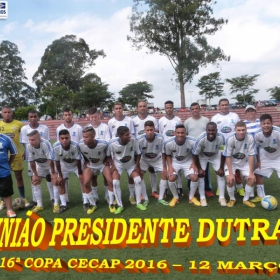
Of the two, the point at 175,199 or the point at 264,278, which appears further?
the point at 175,199

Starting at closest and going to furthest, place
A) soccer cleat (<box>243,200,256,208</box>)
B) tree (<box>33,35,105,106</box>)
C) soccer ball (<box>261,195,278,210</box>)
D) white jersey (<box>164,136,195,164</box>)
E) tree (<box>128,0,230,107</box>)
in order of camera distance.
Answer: soccer ball (<box>261,195,278,210</box>) → soccer cleat (<box>243,200,256,208</box>) → white jersey (<box>164,136,195,164</box>) → tree (<box>128,0,230,107</box>) → tree (<box>33,35,105,106</box>)

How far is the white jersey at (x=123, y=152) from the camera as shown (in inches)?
213

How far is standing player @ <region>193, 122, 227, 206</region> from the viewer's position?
17.4 feet

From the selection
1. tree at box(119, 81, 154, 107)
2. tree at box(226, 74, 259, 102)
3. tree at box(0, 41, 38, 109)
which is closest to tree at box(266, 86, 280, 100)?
tree at box(226, 74, 259, 102)

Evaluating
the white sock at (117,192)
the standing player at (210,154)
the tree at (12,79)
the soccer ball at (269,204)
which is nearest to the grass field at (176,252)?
A: the soccer ball at (269,204)

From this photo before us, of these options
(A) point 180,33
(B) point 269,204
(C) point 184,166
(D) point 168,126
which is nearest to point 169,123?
(D) point 168,126

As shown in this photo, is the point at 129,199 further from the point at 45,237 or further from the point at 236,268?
the point at 236,268

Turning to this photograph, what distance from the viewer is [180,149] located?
18.1ft

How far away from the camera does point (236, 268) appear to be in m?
3.21

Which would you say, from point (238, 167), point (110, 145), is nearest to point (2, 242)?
point (110, 145)

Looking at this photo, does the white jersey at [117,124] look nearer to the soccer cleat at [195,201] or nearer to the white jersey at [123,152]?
the white jersey at [123,152]

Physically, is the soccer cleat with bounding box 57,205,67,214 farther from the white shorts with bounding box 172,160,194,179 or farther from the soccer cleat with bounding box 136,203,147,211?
the white shorts with bounding box 172,160,194,179

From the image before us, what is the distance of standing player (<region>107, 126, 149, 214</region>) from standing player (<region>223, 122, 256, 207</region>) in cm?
148

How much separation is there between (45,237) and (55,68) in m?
41.8
